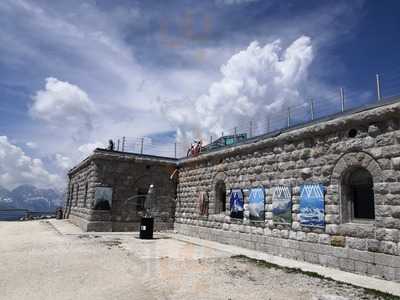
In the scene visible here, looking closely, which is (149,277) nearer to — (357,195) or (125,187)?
(357,195)

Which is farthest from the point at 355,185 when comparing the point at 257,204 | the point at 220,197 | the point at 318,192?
the point at 220,197

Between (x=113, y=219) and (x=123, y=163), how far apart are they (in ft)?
10.1

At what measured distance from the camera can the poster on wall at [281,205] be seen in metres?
10.4

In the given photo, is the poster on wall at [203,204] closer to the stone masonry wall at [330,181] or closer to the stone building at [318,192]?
the stone building at [318,192]

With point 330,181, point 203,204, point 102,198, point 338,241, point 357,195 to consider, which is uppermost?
point 330,181

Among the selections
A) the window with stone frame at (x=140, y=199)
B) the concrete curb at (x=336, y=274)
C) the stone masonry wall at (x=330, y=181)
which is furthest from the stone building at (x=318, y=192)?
the window with stone frame at (x=140, y=199)

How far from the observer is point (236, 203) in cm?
1305

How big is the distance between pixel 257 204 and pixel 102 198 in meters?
9.11

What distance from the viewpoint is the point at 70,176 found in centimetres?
2706

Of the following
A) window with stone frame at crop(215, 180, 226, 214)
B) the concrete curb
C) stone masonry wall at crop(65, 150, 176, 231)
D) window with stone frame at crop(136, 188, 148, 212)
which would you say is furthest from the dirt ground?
window with stone frame at crop(136, 188, 148, 212)

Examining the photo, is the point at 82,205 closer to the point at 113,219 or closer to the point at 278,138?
the point at 113,219

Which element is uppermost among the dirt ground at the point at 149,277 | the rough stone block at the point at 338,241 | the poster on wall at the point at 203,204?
the poster on wall at the point at 203,204

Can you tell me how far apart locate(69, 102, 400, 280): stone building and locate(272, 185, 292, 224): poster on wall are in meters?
0.03

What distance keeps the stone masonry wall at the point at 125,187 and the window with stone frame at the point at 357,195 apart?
1215cm
